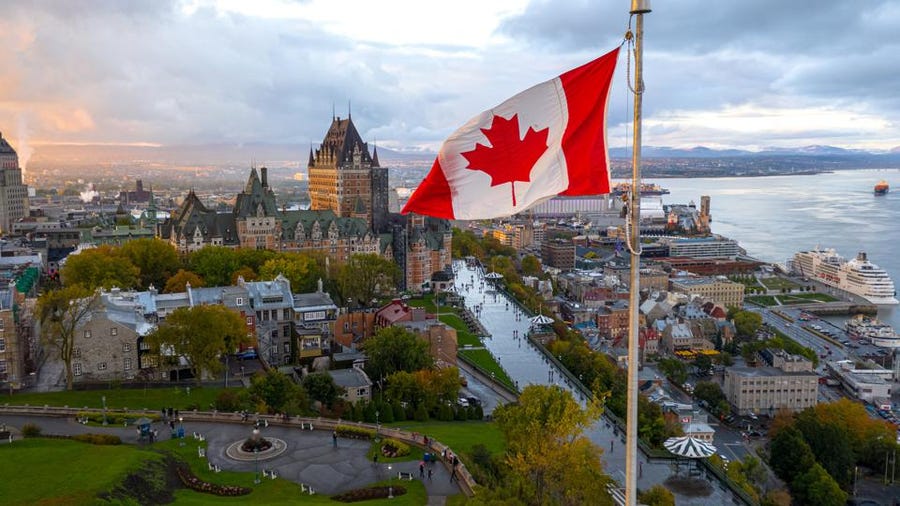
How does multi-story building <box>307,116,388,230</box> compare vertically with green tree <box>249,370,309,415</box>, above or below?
above

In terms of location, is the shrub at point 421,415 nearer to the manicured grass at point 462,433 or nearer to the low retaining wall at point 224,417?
the manicured grass at point 462,433

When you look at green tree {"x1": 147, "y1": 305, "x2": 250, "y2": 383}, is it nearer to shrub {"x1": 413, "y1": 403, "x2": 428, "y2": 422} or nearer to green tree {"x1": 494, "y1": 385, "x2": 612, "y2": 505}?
shrub {"x1": 413, "y1": 403, "x2": 428, "y2": 422}

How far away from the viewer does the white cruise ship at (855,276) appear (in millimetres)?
96125

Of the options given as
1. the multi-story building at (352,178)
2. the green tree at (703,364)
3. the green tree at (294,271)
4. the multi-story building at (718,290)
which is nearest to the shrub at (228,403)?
the green tree at (294,271)

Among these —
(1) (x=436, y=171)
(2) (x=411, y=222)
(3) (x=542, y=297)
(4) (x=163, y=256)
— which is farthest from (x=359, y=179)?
(1) (x=436, y=171)

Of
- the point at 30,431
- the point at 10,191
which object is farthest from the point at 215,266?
the point at 10,191

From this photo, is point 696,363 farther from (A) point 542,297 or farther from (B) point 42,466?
(B) point 42,466

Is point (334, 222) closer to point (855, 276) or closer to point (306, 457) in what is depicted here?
point (306, 457)

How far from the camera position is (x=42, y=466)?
70.6ft

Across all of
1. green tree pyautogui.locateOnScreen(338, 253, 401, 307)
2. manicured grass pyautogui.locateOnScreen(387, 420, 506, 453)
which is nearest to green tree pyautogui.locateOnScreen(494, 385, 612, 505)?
manicured grass pyautogui.locateOnScreen(387, 420, 506, 453)

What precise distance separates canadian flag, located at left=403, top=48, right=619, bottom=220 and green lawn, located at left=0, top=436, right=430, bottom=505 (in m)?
13.6

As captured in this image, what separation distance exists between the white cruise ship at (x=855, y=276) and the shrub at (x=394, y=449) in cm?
8890

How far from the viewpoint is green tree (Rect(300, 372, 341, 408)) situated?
111 feet

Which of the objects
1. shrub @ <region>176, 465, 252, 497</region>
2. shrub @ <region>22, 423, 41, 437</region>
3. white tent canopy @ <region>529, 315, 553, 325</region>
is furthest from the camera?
white tent canopy @ <region>529, 315, 553, 325</region>
